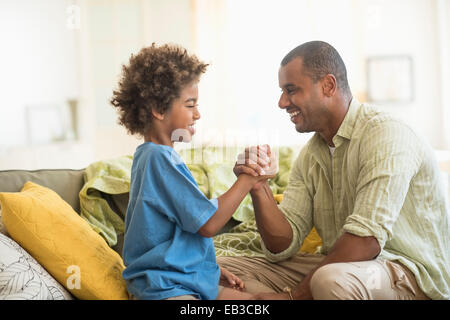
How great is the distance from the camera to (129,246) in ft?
4.67

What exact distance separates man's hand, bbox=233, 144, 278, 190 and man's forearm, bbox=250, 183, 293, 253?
0.61ft

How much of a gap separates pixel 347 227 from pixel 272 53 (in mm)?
3493

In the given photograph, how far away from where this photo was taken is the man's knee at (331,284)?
1.37 m

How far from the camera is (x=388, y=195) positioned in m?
1.48

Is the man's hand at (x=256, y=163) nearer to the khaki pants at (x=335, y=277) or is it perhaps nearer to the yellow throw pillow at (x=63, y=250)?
the khaki pants at (x=335, y=277)

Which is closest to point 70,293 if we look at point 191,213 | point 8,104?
point 191,213

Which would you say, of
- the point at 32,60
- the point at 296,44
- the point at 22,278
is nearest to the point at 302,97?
the point at 22,278

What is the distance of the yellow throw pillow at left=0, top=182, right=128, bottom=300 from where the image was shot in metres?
1.63

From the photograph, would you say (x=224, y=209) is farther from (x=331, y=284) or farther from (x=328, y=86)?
(x=328, y=86)

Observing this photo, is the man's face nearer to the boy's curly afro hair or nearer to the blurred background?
the boy's curly afro hair

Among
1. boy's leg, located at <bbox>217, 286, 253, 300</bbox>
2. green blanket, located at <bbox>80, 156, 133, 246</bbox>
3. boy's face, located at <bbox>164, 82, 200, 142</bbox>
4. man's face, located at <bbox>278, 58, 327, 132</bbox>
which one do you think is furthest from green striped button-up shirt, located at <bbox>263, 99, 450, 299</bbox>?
green blanket, located at <bbox>80, 156, 133, 246</bbox>

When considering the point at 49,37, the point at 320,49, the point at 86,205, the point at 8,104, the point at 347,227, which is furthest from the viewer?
the point at 49,37

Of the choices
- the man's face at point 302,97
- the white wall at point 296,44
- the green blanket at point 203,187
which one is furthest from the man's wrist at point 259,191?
the white wall at point 296,44

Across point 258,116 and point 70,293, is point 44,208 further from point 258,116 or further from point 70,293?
point 258,116
